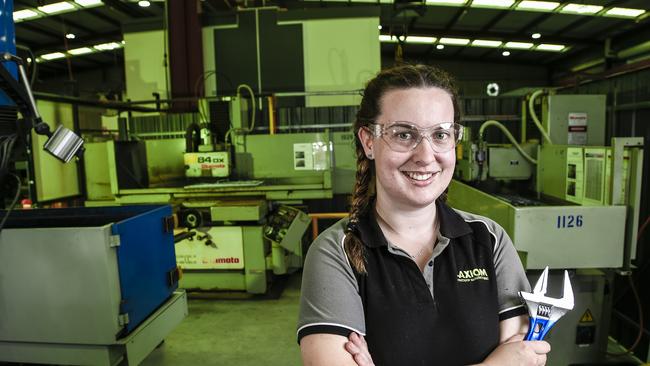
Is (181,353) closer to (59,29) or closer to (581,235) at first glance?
(581,235)

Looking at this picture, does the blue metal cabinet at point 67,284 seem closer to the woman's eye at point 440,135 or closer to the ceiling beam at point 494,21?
the woman's eye at point 440,135

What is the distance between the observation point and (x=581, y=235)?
6.27 feet

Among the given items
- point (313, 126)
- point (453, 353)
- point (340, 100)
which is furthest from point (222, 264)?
point (453, 353)

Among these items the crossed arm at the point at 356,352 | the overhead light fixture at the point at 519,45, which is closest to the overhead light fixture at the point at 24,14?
the crossed arm at the point at 356,352

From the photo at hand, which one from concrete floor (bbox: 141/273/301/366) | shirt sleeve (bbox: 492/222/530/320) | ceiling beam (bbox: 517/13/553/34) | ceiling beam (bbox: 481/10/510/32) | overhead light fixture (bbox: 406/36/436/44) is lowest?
concrete floor (bbox: 141/273/301/366)

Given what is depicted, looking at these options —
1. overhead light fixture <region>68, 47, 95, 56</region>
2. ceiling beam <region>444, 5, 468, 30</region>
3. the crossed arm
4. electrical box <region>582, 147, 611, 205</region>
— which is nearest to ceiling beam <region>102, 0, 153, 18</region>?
overhead light fixture <region>68, 47, 95, 56</region>

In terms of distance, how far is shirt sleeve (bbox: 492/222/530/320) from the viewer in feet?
3.02

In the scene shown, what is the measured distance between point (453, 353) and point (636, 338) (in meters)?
2.50

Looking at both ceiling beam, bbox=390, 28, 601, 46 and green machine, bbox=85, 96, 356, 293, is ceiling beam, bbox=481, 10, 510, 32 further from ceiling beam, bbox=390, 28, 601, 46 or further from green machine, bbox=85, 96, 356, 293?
green machine, bbox=85, 96, 356, 293

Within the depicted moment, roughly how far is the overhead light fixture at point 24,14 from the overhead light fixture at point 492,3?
20.3 feet

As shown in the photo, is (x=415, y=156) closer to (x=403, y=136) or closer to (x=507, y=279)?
(x=403, y=136)

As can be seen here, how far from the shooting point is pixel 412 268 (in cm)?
89

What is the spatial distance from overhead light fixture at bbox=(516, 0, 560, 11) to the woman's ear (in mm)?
5891

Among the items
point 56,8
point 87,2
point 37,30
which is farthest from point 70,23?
point 87,2
